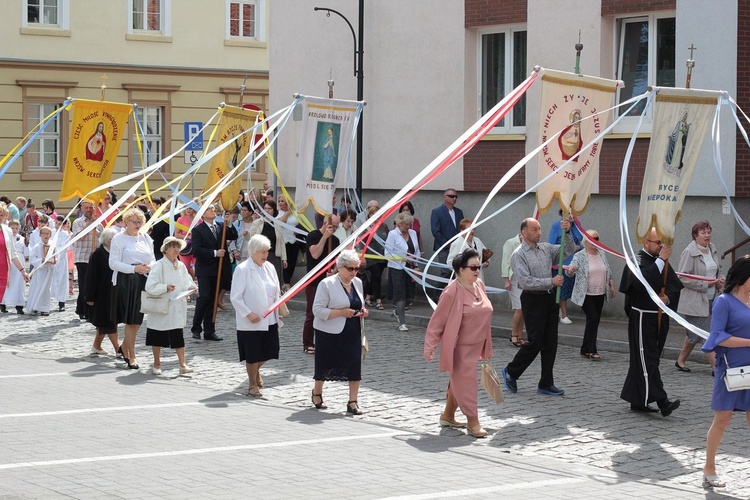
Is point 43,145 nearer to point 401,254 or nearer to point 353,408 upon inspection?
point 401,254

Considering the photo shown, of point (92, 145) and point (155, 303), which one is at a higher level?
point (92, 145)

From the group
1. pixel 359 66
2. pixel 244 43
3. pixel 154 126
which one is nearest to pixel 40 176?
pixel 154 126

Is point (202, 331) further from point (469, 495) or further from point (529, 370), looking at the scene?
point (469, 495)

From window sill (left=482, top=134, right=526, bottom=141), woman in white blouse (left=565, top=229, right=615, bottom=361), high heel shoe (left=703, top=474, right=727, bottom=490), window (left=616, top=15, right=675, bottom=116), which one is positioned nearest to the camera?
high heel shoe (left=703, top=474, right=727, bottom=490)

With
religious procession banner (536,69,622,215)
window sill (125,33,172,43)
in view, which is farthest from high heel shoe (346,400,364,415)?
window sill (125,33,172,43)

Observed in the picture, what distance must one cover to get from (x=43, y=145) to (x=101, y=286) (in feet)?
72.0

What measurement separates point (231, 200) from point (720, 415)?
1003cm

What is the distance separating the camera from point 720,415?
9.12m

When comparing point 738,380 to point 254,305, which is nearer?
point 738,380

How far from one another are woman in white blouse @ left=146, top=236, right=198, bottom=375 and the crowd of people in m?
0.02

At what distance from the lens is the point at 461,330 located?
11109mm

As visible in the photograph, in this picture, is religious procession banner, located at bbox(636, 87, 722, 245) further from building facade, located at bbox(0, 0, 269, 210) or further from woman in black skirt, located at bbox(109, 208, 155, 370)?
building facade, located at bbox(0, 0, 269, 210)

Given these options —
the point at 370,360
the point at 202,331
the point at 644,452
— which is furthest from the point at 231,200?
the point at 644,452

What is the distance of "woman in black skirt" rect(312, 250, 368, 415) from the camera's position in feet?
39.6
